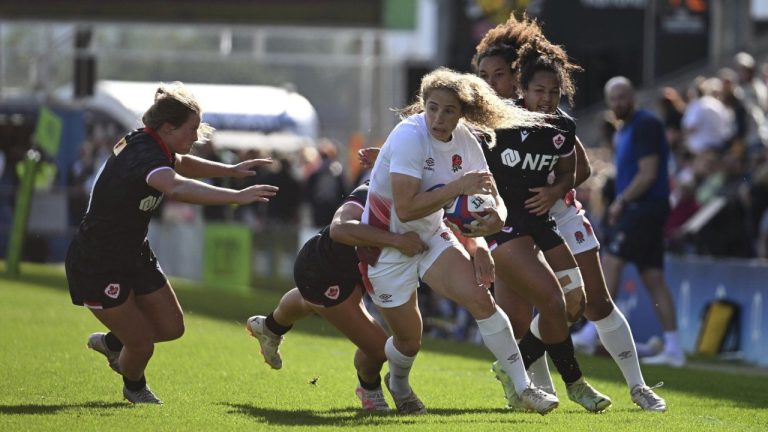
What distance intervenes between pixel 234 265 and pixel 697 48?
1199cm

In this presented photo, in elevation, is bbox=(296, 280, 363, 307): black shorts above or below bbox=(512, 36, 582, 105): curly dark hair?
below

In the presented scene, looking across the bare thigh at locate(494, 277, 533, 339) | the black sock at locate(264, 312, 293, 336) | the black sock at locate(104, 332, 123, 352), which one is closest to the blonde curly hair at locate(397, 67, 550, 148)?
the bare thigh at locate(494, 277, 533, 339)

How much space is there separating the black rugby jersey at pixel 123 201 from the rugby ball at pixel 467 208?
1597 millimetres

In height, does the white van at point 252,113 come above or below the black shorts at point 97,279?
below

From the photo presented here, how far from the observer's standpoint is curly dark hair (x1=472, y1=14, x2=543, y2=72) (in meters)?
9.09

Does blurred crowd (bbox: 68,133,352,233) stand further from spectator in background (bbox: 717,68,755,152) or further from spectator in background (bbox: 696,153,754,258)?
spectator in background (bbox: 696,153,754,258)

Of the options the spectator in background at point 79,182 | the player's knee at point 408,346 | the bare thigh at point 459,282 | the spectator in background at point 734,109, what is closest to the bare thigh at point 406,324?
the player's knee at point 408,346

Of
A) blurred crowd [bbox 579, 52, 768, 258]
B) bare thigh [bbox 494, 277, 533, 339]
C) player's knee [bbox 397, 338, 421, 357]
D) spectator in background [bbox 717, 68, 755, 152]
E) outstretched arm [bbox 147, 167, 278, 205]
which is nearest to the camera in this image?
outstretched arm [bbox 147, 167, 278, 205]

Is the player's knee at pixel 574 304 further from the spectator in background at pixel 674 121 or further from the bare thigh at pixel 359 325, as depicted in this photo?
the spectator in background at pixel 674 121

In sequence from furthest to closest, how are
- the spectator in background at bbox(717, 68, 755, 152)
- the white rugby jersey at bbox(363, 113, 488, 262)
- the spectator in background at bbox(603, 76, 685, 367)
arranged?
the spectator in background at bbox(717, 68, 755, 152)
the spectator in background at bbox(603, 76, 685, 367)
the white rugby jersey at bbox(363, 113, 488, 262)

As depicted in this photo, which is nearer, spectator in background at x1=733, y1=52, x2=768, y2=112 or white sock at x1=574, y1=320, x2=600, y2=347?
white sock at x1=574, y1=320, x2=600, y2=347

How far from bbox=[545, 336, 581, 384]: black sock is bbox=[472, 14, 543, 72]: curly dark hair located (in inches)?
67.9

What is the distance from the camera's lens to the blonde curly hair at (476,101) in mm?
7969

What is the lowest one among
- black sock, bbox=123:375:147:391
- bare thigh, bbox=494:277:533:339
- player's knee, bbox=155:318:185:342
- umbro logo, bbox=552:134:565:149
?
black sock, bbox=123:375:147:391
